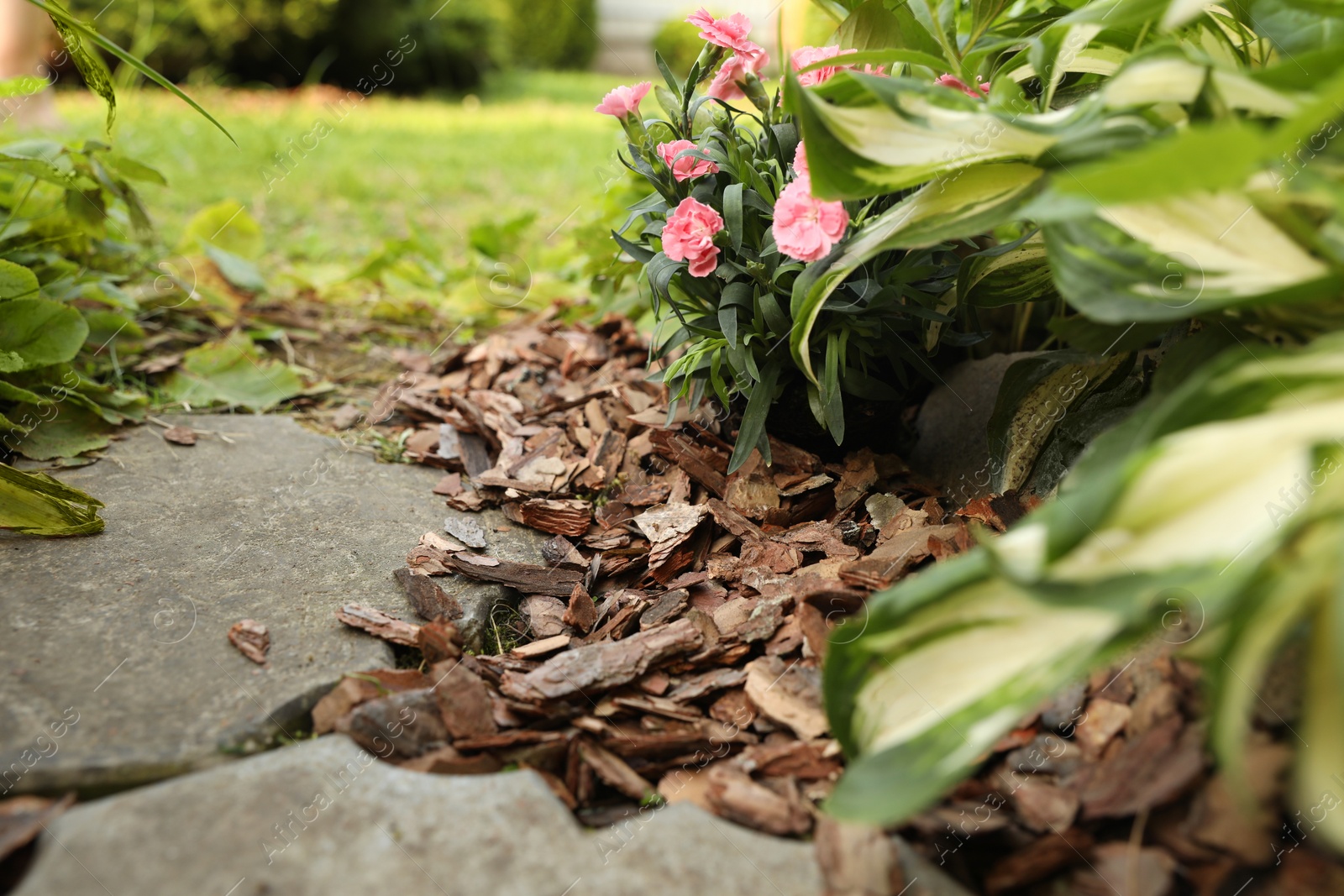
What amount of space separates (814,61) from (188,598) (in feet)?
4.51

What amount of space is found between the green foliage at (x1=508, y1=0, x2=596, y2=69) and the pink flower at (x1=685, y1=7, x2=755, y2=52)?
11.1m

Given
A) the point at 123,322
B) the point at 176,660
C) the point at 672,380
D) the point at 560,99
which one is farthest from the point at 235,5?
the point at 176,660

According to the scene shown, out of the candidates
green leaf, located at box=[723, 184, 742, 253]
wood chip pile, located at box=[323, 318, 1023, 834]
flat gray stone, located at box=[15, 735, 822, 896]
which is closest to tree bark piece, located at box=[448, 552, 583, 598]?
wood chip pile, located at box=[323, 318, 1023, 834]

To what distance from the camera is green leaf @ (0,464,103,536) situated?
1.53 m

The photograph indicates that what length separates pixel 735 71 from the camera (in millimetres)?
1678

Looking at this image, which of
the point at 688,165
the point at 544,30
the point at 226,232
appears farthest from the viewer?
the point at 544,30

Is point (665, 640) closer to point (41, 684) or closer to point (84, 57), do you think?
point (41, 684)

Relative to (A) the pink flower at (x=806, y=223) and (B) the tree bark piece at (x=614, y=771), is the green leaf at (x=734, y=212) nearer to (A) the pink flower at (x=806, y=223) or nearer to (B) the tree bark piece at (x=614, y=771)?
(A) the pink flower at (x=806, y=223)

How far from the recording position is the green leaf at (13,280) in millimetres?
1831


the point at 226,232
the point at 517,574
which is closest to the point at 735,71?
the point at 517,574

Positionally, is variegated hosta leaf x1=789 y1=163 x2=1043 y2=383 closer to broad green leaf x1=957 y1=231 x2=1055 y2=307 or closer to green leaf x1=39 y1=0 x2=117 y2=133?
broad green leaf x1=957 y1=231 x2=1055 y2=307

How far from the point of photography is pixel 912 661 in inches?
39.7

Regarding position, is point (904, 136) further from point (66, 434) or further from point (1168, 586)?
point (66, 434)

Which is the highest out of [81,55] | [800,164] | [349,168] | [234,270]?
[800,164]
